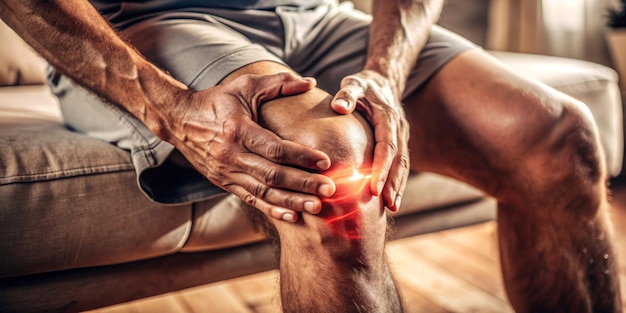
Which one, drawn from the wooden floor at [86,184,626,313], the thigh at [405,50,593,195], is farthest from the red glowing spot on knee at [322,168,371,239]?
the wooden floor at [86,184,626,313]

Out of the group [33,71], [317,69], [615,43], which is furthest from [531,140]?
[615,43]

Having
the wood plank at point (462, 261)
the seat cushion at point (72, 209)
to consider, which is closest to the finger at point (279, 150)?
the seat cushion at point (72, 209)

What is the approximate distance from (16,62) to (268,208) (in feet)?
3.44

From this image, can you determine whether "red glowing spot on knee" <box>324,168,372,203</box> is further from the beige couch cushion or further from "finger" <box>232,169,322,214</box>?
the beige couch cushion

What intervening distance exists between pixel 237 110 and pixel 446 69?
16.2 inches

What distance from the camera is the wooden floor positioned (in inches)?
50.7

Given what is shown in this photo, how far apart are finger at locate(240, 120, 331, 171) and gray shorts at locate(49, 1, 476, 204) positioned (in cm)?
13

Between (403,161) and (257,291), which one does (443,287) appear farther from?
(403,161)

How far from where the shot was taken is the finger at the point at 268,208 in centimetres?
63

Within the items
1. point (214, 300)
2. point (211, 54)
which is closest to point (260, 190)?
point (211, 54)

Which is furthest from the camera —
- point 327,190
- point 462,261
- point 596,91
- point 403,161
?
point 462,261

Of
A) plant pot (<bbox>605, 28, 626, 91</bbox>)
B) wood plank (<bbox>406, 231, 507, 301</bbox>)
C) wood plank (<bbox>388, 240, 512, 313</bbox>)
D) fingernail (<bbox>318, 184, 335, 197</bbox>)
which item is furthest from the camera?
plant pot (<bbox>605, 28, 626, 91</bbox>)

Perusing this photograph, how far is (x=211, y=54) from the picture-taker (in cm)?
78

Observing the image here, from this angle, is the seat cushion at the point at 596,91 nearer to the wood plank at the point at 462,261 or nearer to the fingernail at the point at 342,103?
the wood plank at the point at 462,261
